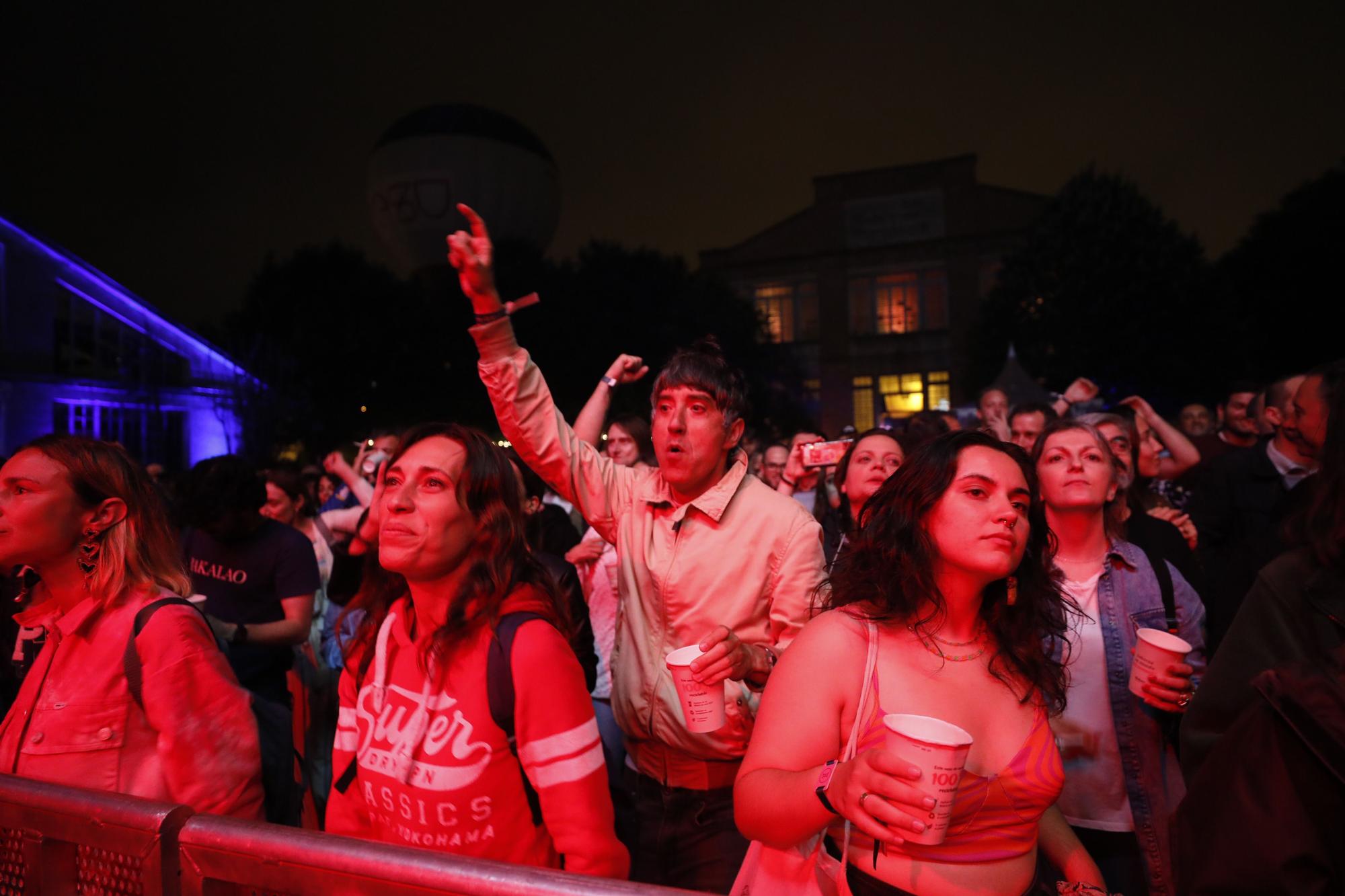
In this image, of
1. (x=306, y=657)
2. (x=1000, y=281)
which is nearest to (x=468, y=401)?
(x=1000, y=281)

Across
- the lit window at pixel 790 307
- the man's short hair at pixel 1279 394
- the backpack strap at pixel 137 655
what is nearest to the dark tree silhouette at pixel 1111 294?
the lit window at pixel 790 307

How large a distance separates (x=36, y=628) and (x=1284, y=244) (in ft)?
131

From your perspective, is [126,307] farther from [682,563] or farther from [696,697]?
[696,697]

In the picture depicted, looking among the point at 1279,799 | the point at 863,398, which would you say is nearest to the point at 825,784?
the point at 1279,799

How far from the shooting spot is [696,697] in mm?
2158

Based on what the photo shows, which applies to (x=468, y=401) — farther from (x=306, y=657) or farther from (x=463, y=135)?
(x=306, y=657)

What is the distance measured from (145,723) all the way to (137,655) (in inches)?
7.4

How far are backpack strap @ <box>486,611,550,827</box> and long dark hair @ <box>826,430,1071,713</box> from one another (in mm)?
818

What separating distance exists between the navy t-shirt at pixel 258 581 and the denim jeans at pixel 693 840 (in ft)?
7.53

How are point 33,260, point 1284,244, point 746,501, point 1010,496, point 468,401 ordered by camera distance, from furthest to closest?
1. point 468,401
2. point 1284,244
3. point 33,260
4. point 746,501
5. point 1010,496

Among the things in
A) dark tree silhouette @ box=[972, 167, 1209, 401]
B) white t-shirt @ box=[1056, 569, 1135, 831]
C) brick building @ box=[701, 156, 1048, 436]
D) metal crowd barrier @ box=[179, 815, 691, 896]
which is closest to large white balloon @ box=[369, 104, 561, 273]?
brick building @ box=[701, 156, 1048, 436]

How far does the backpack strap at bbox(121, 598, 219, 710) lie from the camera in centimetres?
226

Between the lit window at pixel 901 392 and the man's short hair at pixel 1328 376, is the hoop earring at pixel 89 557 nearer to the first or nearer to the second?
the man's short hair at pixel 1328 376

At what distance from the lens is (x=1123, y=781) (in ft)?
9.19
